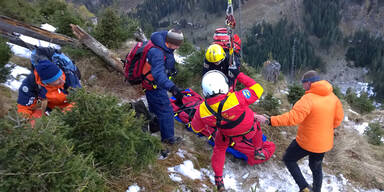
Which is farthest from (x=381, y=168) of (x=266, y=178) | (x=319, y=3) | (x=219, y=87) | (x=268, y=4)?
(x=268, y=4)

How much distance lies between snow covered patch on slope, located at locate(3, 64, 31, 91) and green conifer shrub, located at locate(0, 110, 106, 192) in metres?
4.63

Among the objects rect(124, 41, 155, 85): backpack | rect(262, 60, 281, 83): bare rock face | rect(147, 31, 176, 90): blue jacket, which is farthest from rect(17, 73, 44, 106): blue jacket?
rect(262, 60, 281, 83): bare rock face

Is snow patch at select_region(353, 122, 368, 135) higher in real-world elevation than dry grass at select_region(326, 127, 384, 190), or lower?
lower

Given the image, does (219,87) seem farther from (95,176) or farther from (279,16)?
(279,16)

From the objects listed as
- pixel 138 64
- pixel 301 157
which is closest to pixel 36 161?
pixel 138 64

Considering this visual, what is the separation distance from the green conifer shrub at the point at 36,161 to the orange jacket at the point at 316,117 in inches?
112

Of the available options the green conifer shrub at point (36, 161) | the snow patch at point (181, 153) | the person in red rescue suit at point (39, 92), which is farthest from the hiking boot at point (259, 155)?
the person in red rescue suit at point (39, 92)

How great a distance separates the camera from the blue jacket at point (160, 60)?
4133 mm

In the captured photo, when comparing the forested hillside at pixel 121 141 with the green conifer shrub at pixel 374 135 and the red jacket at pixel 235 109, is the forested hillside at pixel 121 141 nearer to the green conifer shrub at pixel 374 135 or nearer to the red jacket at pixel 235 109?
the green conifer shrub at pixel 374 135

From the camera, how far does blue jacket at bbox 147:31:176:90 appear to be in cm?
413

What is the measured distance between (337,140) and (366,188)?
1811mm

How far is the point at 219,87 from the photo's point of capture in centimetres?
337

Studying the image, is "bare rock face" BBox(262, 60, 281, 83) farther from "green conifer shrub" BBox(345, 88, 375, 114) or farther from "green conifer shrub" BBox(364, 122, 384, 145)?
"green conifer shrub" BBox(345, 88, 375, 114)

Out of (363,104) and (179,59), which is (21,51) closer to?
(179,59)
